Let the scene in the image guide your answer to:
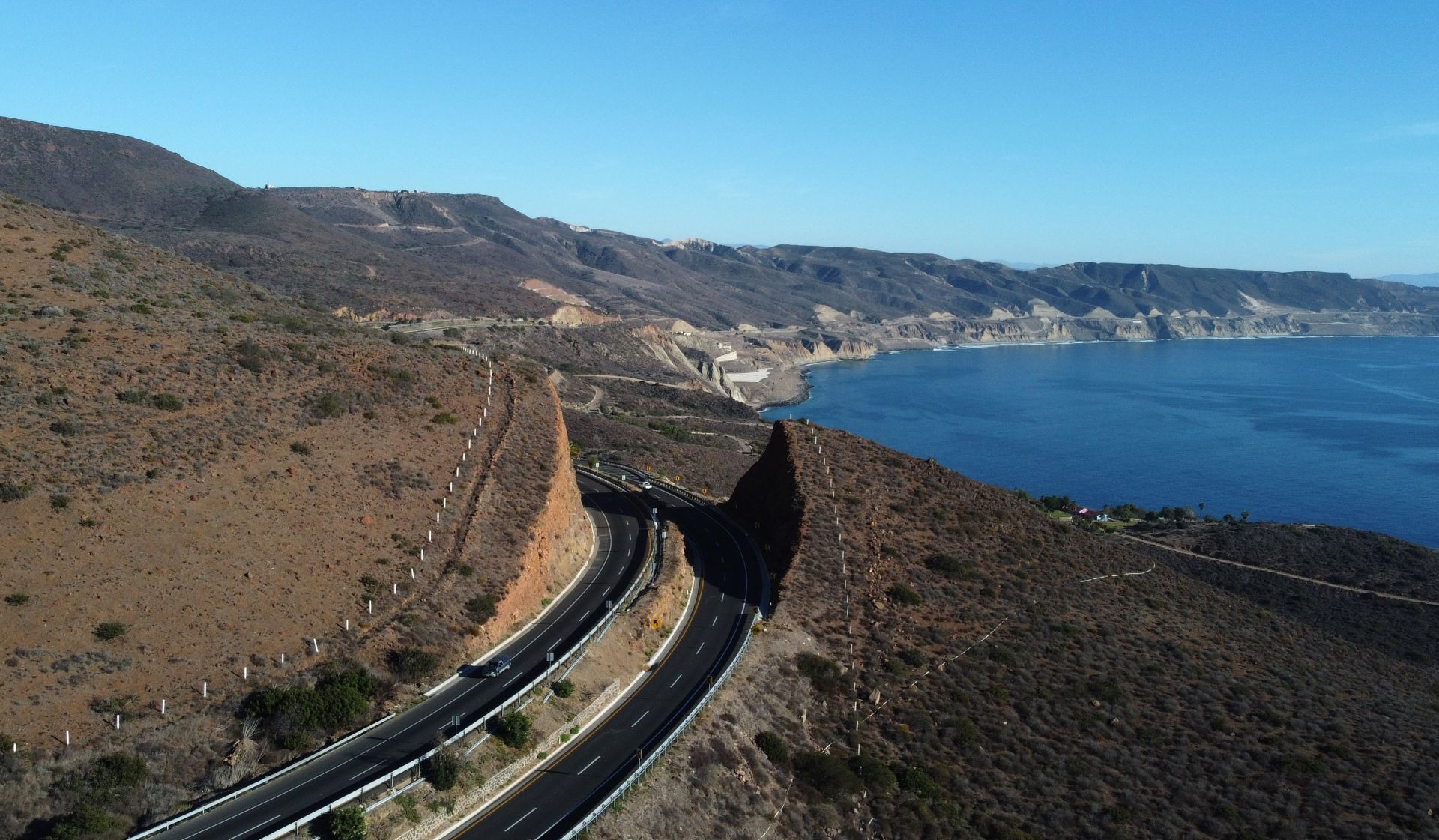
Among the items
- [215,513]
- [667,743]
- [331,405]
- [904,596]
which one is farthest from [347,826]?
[904,596]

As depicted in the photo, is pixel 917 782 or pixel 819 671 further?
pixel 819 671

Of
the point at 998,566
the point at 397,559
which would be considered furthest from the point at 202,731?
Answer: the point at 998,566

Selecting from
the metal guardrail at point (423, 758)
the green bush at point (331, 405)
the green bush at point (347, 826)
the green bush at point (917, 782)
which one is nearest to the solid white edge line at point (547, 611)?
the metal guardrail at point (423, 758)

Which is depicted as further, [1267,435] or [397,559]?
[1267,435]

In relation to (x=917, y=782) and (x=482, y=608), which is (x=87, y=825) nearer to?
(x=482, y=608)

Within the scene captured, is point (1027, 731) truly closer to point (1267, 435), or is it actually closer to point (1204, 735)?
point (1204, 735)

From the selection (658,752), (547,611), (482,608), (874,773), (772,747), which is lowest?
(874,773)
